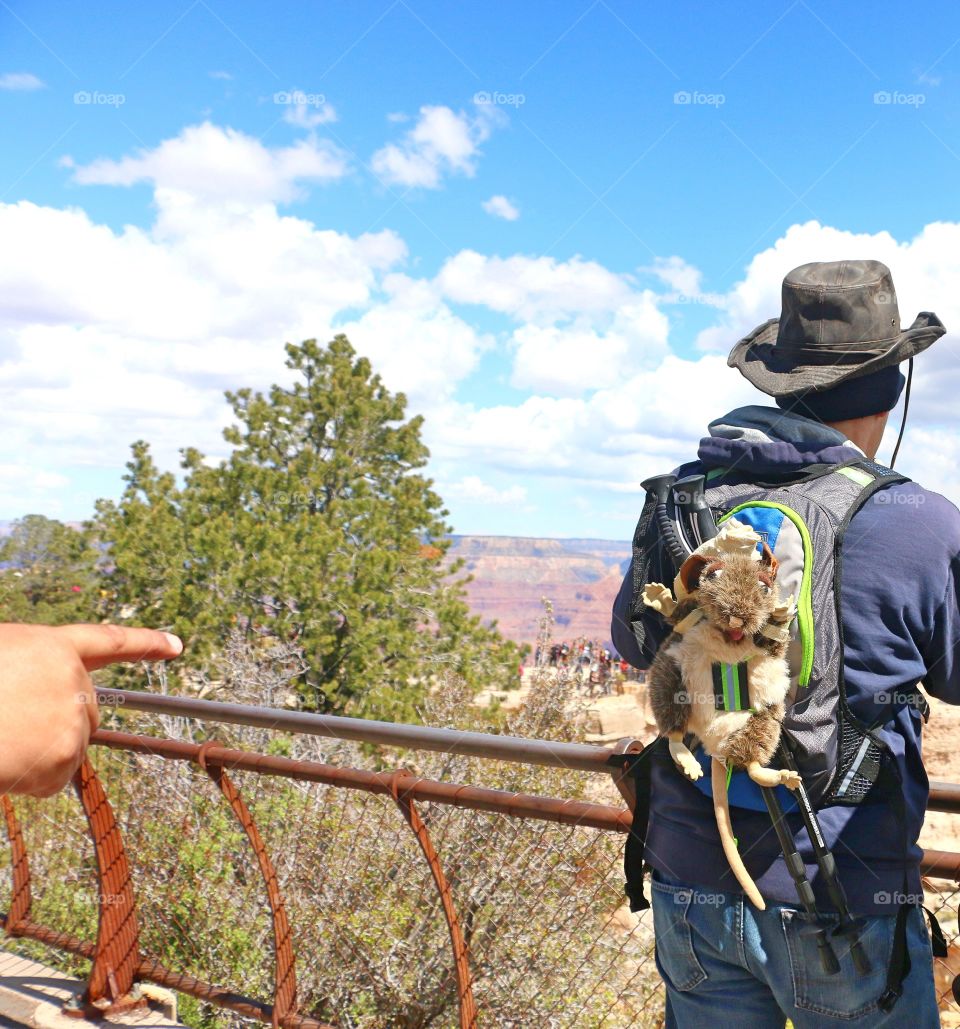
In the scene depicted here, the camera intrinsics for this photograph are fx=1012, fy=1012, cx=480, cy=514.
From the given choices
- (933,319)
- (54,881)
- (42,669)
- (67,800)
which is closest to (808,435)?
(933,319)

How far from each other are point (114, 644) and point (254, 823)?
2.33m

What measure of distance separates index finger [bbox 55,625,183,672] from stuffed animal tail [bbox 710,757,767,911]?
2.99 ft

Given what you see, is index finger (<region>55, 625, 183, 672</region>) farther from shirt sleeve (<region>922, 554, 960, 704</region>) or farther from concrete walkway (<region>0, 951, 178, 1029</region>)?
concrete walkway (<region>0, 951, 178, 1029</region>)

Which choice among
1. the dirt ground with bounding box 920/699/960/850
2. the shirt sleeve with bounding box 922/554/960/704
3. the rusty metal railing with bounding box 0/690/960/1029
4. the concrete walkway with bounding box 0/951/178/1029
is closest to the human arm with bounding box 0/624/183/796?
the shirt sleeve with bounding box 922/554/960/704

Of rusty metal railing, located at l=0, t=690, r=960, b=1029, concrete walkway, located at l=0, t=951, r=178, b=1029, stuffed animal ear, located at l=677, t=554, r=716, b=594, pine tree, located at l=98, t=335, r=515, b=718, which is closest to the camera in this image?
stuffed animal ear, located at l=677, t=554, r=716, b=594

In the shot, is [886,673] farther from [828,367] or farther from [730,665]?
[828,367]

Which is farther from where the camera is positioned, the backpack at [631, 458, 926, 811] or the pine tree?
the pine tree

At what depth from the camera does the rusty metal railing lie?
90.5 inches

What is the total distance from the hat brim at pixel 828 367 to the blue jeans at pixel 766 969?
2.90 feet

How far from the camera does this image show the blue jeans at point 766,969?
A: 1.58m

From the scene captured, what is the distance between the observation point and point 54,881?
514 cm

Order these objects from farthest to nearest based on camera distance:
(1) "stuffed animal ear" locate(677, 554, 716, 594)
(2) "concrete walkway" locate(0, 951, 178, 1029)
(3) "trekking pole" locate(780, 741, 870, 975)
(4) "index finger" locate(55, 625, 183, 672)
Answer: (2) "concrete walkway" locate(0, 951, 178, 1029), (1) "stuffed animal ear" locate(677, 554, 716, 594), (3) "trekking pole" locate(780, 741, 870, 975), (4) "index finger" locate(55, 625, 183, 672)

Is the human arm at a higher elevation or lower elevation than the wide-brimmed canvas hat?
lower

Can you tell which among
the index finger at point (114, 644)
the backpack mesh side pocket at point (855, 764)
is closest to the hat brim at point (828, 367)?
the backpack mesh side pocket at point (855, 764)
